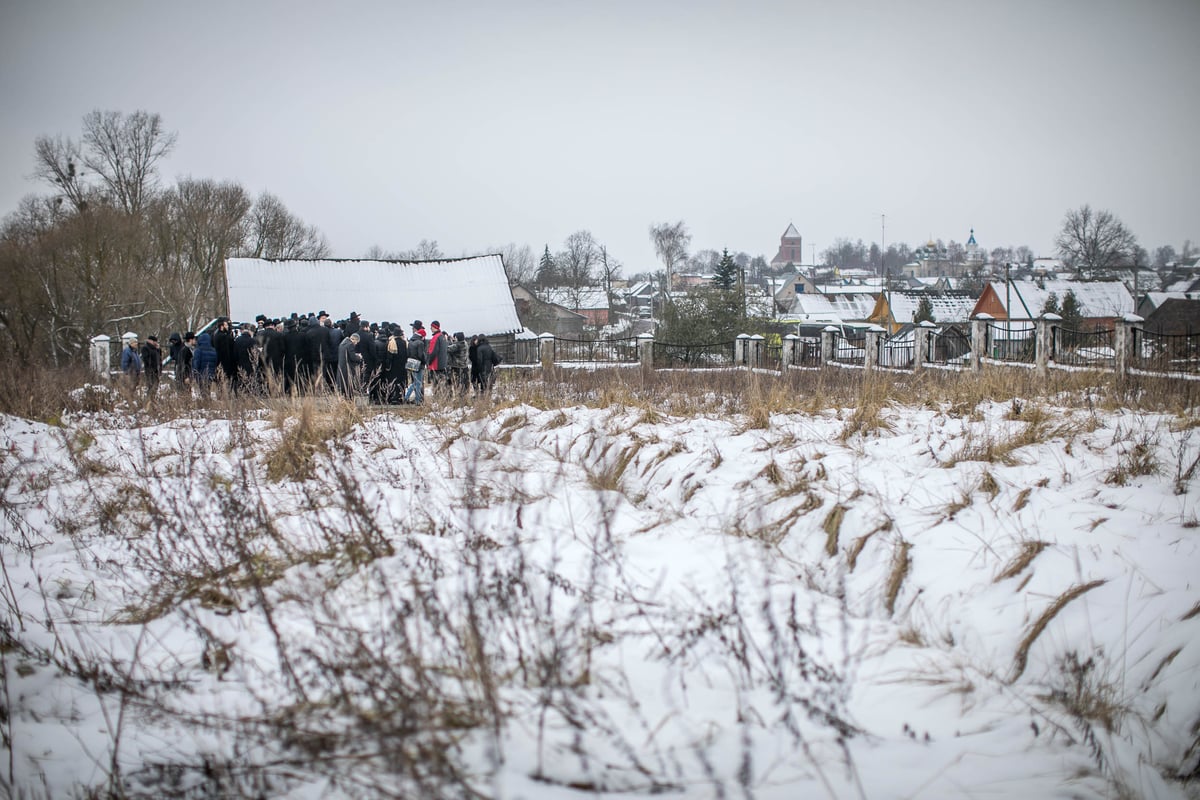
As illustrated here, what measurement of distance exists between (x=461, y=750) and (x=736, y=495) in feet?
10.4

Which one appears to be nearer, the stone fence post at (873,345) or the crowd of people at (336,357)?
the crowd of people at (336,357)

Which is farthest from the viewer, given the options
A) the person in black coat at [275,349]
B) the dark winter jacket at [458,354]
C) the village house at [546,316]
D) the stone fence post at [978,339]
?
the village house at [546,316]

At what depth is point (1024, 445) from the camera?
577cm

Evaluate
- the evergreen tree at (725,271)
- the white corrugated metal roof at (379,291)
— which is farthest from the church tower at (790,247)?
the white corrugated metal roof at (379,291)

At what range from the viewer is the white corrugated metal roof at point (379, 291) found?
24.4 meters

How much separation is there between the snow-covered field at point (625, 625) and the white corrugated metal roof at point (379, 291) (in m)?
19.6

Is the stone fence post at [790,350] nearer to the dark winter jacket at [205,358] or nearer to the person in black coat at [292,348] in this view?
the person in black coat at [292,348]

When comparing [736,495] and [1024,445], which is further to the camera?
[1024,445]

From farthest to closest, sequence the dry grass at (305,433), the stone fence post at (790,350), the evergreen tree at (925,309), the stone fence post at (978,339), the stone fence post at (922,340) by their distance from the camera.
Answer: the evergreen tree at (925,309), the stone fence post at (790,350), the stone fence post at (922,340), the stone fence post at (978,339), the dry grass at (305,433)

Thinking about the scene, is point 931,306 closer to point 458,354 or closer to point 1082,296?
point 1082,296

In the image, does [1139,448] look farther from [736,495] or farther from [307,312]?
[307,312]

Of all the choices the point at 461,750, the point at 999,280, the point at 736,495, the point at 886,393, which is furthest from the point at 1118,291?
the point at 461,750

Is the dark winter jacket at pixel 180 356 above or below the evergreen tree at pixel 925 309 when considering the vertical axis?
below

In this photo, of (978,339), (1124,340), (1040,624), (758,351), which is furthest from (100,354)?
(1124,340)
